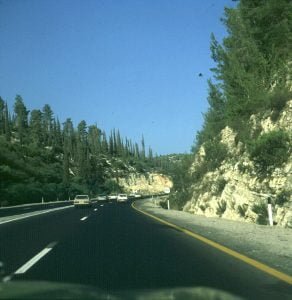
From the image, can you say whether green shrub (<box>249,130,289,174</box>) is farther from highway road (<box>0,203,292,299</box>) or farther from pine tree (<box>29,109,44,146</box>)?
pine tree (<box>29,109,44,146</box>)

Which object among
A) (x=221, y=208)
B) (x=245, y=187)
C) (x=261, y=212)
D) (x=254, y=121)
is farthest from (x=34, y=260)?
(x=254, y=121)

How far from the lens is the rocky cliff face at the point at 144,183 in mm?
139750

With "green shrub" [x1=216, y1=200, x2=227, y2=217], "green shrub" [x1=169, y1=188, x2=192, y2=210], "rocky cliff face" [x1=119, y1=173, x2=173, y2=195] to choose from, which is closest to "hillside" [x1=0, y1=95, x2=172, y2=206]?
"rocky cliff face" [x1=119, y1=173, x2=173, y2=195]

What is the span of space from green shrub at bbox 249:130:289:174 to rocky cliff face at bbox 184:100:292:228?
388 millimetres

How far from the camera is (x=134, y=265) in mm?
9289

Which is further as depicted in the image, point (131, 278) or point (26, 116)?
point (26, 116)

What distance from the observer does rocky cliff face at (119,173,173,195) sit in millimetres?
139750

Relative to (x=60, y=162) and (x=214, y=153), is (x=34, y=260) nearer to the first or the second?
(x=214, y=153)

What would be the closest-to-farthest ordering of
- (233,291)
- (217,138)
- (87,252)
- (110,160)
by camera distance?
(233,291)
(87,252)
(217,138)
(110,160)

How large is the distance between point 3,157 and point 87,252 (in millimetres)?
58423

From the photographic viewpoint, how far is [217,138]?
32.6 meters

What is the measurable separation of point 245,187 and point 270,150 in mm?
2638

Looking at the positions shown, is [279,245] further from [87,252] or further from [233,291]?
[233,291]

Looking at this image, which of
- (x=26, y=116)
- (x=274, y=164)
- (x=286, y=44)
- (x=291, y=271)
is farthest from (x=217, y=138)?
(x=26, y=116)
